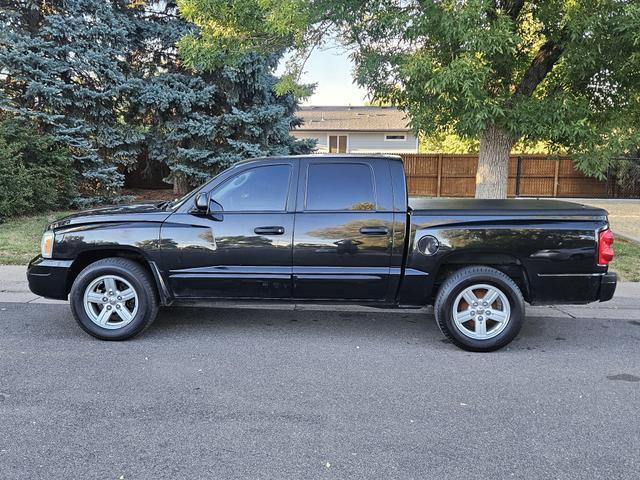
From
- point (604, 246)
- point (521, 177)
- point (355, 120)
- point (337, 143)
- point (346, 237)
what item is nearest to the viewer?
point (604, 246)

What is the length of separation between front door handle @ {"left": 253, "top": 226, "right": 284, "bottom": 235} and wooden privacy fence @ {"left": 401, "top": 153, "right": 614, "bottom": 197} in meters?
16.8

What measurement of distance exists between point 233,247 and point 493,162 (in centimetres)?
606

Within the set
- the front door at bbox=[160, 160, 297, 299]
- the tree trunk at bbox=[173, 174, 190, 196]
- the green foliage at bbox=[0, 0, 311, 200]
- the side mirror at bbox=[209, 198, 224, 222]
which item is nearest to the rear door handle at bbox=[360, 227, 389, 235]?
the front door at bbox=[160, 160, 297, 299]

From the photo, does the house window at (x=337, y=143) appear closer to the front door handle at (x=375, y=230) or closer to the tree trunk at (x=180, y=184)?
the tree trunk at (x=180, y=184)

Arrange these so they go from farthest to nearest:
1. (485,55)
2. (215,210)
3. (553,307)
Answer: (485,55), (553,307), (215,210)

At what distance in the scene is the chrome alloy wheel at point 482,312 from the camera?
473cm

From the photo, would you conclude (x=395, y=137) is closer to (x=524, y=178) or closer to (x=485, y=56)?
(x=524, y=178)

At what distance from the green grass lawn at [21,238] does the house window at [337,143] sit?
65.7 ft

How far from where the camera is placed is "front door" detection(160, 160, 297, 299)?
4883 millimetres

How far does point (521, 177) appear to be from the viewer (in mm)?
21094

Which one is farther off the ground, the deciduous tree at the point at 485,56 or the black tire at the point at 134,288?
the deciduous tree at the point at 485,56

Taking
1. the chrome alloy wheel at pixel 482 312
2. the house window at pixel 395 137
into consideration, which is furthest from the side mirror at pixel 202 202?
the house window at pixel 395 137

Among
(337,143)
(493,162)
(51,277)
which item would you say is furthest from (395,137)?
(51,277)

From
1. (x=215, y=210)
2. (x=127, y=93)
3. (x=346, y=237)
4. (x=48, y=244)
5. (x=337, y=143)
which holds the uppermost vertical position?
(x=337, y=143)
